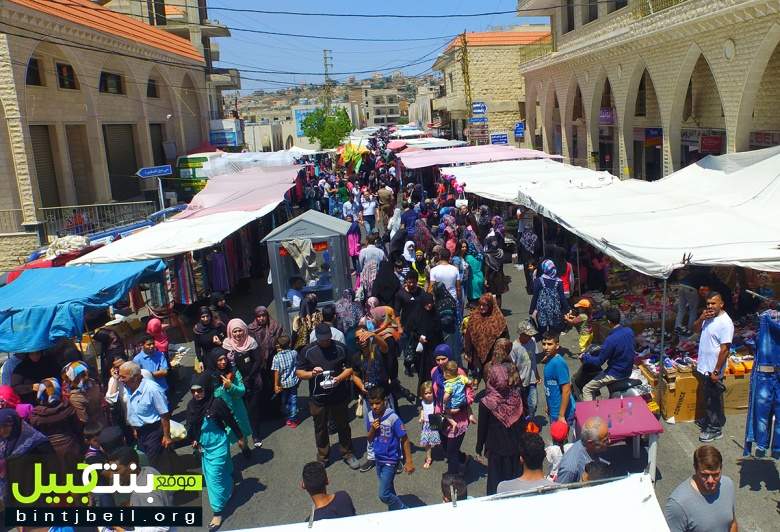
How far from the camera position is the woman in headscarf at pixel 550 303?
26.1 feet

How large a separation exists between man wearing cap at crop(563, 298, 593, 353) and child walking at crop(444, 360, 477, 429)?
196cm

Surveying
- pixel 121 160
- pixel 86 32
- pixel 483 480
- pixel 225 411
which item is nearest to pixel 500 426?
pixel 483 480

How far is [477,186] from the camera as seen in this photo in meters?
14.1

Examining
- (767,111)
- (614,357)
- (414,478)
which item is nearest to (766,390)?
(614,357)

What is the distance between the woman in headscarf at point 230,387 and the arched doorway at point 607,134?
59.0ft

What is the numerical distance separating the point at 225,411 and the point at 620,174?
17442 millimetres

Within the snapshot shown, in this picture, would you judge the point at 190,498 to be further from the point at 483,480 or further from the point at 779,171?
the point at 779,171

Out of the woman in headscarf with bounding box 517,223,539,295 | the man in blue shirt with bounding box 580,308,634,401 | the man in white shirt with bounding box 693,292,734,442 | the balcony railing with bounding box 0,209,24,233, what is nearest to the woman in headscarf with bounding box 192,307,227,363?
the man in blue shirt with bounding box 580,308,634,401

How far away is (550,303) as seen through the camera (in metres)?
7.95

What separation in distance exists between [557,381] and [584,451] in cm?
155

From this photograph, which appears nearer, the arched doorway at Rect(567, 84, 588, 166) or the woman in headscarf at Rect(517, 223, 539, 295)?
the woman in headscarf at Rect(517, 223, 539, 295)

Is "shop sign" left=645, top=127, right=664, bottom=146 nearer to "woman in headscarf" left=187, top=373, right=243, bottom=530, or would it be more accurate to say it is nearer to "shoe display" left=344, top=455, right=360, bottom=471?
"shoe display" left=344, top=455, right=360, bottom=471

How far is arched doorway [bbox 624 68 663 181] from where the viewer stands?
1855 cm

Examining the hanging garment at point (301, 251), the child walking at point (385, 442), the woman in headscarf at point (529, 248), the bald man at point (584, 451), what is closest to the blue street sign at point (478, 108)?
the woman in headscarf at point (529, 248)
